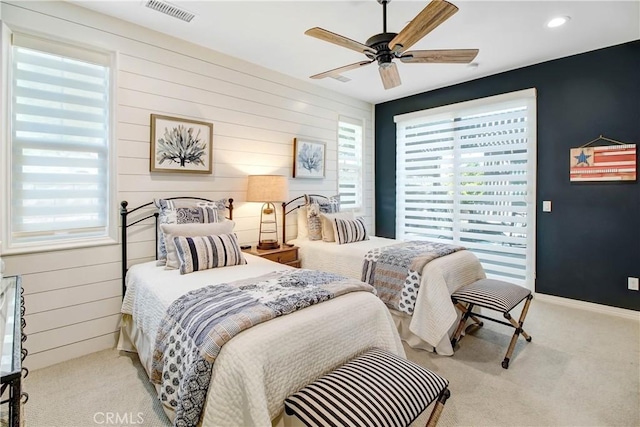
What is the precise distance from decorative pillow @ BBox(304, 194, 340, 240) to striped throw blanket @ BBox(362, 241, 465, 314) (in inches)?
36.4

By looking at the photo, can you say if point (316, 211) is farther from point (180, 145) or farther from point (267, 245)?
point (180, 145)

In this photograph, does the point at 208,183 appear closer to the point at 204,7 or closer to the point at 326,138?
the point at 204,7

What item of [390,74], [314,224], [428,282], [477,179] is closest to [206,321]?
[428,282]

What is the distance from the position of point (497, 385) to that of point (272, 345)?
1686 millimetres

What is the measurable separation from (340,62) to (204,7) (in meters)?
1.56

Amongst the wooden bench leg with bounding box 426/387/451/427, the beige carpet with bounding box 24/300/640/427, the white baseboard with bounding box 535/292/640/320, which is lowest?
the beige carpet with bounding box 24/300/640/427

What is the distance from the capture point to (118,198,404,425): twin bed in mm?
1306

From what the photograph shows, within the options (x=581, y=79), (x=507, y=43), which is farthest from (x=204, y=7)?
(x=581, y=79)

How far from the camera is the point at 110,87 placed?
8.70 ft

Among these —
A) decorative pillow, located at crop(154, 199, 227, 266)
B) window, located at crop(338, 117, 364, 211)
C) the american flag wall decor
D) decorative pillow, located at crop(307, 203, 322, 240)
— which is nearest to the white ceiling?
the american flag wall decor

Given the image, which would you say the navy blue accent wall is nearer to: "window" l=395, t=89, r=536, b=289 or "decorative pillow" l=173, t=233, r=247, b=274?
"window" l=395, t=89, r=536, b=289

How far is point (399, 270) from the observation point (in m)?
2.82

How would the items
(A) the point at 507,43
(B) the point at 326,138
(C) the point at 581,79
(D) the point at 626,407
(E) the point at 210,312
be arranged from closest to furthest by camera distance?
(E) the point at 210,312
(D) the point at 626,407
(A) the point at 507,43
(C) the point at 581,79
(B) the point at 326,138

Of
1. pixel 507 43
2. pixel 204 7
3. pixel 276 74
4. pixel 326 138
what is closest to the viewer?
pixel 204 7
